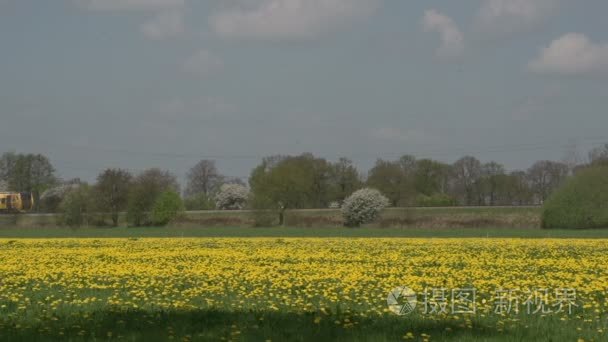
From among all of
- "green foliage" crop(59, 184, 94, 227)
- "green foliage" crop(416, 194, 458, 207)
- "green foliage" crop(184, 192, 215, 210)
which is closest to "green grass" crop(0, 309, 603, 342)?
"green foliage" crop(59, 184, 94, 227)

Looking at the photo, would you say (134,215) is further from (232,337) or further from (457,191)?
(232,337)

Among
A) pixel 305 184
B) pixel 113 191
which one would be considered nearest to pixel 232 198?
pixel 305 184

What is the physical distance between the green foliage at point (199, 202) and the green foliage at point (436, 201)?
3682 centimetres

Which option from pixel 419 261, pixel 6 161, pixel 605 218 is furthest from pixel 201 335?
pixel 6 161

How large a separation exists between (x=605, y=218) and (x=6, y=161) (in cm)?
8904

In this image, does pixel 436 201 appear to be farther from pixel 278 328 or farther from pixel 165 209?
pixel 278 328

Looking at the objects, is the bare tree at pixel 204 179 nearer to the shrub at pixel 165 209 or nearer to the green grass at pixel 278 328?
the shrub at pixel 165 209

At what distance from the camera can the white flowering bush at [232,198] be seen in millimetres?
131375

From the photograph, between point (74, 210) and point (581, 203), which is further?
point (74, 210)

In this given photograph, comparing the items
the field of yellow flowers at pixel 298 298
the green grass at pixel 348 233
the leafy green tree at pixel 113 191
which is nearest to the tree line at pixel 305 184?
the leafy green tree at pixel 113 191

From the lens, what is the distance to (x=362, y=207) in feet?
288

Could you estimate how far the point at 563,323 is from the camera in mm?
11555

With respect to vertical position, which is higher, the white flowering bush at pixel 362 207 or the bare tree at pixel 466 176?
the bare tree at pixel 466 176

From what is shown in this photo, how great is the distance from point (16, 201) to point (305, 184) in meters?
40.1
